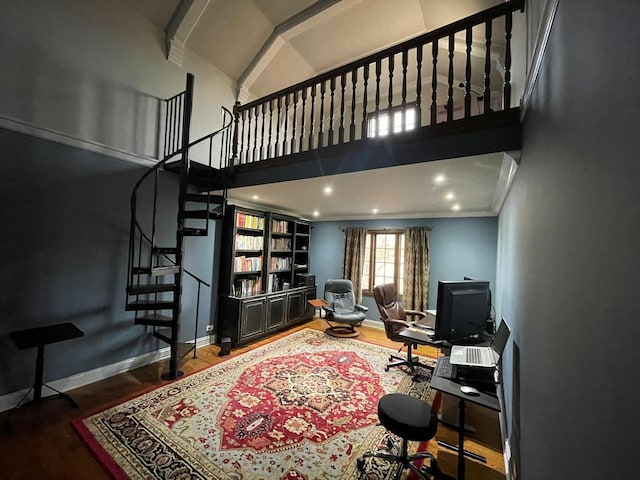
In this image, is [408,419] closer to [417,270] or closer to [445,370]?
[445,370]

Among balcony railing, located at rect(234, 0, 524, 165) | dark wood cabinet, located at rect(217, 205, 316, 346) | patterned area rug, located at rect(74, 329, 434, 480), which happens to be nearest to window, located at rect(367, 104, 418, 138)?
balcony railing, located at rect(234, 0, 524, 165)

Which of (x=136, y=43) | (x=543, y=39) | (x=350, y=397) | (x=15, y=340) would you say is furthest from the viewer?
(x=136, y=43)

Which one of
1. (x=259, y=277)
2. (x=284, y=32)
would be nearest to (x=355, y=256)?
(x=259, y=277)

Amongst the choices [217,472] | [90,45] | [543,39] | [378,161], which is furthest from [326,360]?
[90,45]

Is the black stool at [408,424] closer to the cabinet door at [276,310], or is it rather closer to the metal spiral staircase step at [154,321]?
the metal spiral staircase step at [154,321]

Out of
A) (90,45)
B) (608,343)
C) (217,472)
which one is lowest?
(217,472)

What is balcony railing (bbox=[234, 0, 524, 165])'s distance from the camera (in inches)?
79.7

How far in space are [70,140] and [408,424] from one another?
3.92 meters

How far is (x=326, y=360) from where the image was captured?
3.53 m

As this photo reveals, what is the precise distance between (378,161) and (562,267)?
1.79 m

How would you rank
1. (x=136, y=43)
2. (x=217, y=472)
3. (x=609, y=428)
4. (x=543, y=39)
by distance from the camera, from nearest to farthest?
(x=609, y=428) → (x=543, y=39) → (x=217, y=472) → (x=136, y=43)

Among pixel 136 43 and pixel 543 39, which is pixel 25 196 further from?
pixel 543 39

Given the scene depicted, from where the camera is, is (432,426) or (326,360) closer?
(432,426)

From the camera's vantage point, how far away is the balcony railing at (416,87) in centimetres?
202
